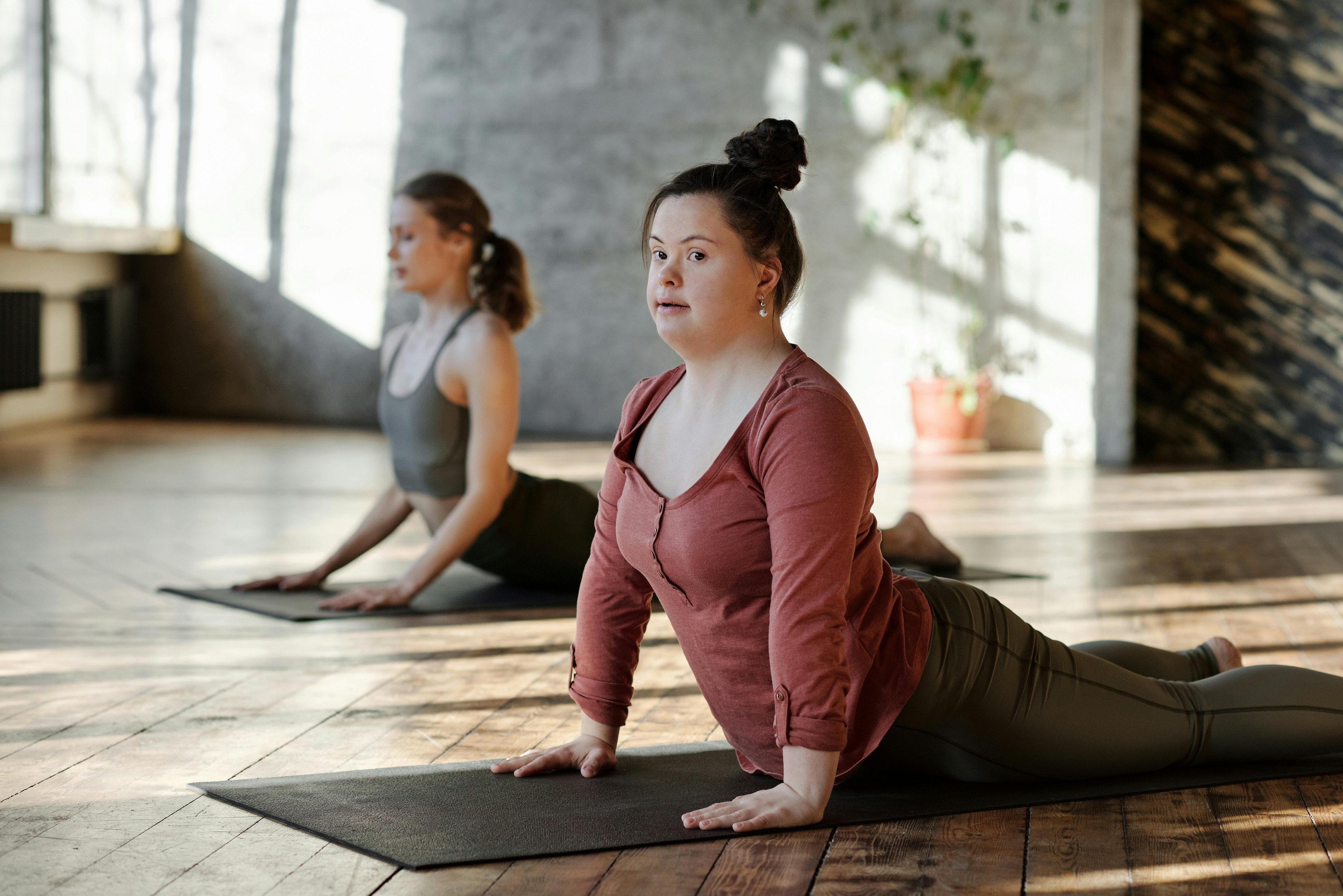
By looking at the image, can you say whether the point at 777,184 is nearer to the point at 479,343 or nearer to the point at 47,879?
the point at 47,879

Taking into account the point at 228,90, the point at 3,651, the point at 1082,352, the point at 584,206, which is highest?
the point at 228,90

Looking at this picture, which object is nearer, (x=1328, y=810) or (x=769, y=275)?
(x=769, y=275)

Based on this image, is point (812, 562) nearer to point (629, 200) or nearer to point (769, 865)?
point (769, 865)

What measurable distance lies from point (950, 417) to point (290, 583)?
4.53 meters

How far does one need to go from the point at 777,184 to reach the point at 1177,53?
255 inches

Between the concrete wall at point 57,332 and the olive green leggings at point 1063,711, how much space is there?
708cm

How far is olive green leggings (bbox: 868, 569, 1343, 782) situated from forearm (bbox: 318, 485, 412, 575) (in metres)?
1.82

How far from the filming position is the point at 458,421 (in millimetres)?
3393

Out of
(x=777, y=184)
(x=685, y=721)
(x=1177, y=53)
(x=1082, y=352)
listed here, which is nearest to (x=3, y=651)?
(x=685, y=721)

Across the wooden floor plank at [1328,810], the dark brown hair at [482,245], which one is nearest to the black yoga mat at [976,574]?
the dark brown hair at [482,245]

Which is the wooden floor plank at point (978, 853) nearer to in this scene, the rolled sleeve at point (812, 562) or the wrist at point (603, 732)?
the rolled sleeve at point (812, 562)

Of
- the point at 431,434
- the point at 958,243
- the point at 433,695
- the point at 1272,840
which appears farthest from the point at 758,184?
the point at 958,243

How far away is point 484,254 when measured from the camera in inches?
137

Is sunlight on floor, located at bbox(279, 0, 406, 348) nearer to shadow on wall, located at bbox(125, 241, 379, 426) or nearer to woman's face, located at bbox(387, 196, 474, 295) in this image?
shadow on wall, located at bbox(125, 241, 379, 426)
